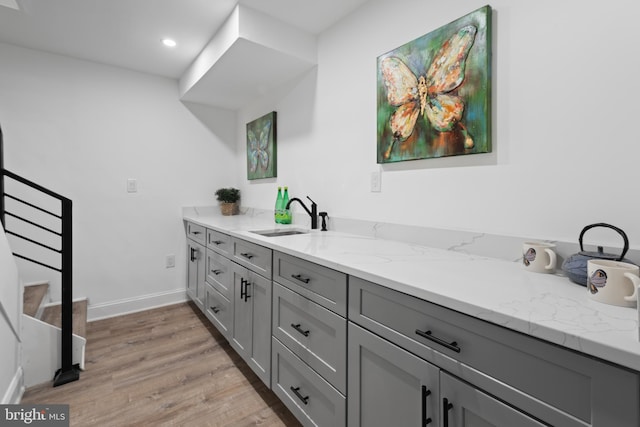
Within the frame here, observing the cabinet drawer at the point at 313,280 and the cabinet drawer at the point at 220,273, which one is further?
the cabinet drawer at the point at 220,273

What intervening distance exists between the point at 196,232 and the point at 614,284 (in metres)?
2.67

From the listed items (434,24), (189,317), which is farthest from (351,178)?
(189,317)

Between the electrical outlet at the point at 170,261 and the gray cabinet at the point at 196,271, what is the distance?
16cm

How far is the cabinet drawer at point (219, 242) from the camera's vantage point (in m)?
1.96

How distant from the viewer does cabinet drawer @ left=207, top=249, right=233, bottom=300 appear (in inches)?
76.4

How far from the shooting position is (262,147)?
2740 mm

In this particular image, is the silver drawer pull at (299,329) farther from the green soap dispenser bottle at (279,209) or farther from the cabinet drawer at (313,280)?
the green soap dispenser bottle at (279,209)

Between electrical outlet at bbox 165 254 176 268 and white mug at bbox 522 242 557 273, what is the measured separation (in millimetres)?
2921

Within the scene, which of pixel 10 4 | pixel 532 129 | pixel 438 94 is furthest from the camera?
pixel 10 4

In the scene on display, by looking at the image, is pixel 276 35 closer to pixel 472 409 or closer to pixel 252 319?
pixel 252 319

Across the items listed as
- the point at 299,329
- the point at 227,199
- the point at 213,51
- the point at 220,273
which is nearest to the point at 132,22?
the point at 213,51

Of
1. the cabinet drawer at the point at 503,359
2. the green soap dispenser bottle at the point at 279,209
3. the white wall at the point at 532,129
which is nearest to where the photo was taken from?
the cabinet drawer at the point at 503,359

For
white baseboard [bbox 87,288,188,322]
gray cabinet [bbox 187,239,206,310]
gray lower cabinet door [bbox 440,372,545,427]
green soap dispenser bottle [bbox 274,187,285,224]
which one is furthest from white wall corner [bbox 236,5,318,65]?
white baseboard [bbox 87,288,188,322]

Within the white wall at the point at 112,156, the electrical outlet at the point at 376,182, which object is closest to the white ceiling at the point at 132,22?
the white wall at the point at 112,156
